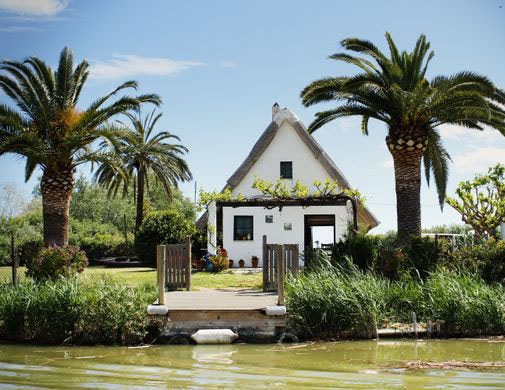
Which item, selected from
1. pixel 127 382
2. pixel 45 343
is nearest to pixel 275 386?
pixel 127 382

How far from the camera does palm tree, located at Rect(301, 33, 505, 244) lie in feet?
63.2

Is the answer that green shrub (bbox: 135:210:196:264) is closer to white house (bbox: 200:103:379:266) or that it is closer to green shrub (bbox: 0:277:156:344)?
white house (bbox: 200:103:379:266)

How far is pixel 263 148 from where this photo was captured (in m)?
32.4

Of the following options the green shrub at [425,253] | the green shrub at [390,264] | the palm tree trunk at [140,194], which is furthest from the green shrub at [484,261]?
the palm tree trunk at [140,194]

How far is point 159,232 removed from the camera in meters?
30.3

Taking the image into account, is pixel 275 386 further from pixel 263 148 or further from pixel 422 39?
pixel 263 148

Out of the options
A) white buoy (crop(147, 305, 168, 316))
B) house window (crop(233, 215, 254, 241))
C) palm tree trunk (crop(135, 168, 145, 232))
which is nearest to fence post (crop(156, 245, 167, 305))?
white buoy (crop(147, 305, 168, 316))

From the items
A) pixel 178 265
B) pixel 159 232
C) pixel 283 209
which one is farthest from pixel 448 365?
pixel 283 209

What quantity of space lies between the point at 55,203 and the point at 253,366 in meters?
12.7

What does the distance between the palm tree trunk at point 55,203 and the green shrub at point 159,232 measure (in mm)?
8613

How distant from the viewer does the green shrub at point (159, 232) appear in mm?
30188

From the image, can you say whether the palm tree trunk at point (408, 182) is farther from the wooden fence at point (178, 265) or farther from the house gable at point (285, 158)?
the house gable at point (285, 158)

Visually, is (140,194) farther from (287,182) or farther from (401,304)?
(401,304)

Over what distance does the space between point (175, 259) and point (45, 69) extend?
8.32 metres
